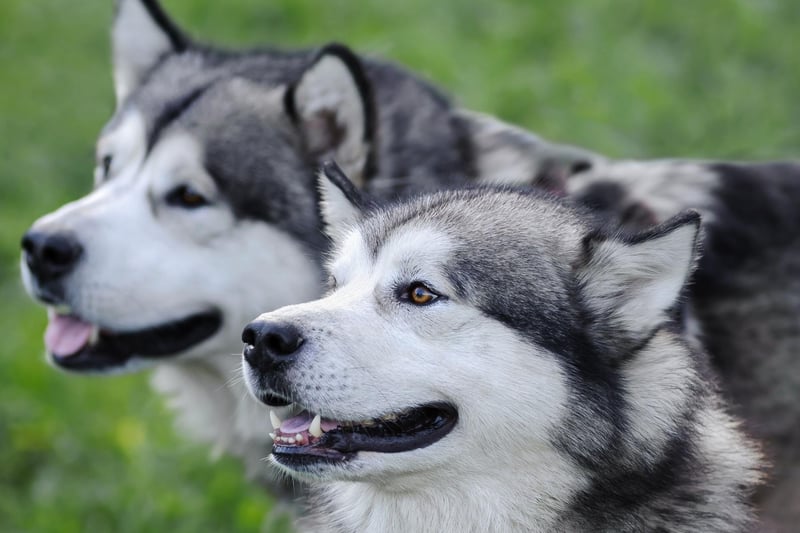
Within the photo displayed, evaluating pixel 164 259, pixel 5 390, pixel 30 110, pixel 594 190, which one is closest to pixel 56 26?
pixel 30 110

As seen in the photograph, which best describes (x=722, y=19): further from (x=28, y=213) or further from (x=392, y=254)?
(x=392, y=254)

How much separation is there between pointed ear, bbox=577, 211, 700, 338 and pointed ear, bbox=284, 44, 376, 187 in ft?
4.94

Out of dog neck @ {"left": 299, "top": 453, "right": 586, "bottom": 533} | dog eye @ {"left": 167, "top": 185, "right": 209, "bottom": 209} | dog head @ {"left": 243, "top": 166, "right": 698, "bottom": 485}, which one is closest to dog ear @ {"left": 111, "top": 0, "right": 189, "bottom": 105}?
dog eye @ {"left": 167, "top": 185, "right": 209, "bottom": 209}

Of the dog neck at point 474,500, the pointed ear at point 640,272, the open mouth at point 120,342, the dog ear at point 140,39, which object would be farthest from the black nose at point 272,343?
the dog ear at point 140,39

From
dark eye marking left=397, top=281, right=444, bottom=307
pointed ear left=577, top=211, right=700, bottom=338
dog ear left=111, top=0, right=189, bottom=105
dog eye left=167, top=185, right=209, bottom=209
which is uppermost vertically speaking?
pointed ear left=577, top=211, right=700, bottom=338

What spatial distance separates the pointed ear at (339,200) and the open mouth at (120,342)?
0.95m

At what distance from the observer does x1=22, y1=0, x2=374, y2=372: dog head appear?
439 cm

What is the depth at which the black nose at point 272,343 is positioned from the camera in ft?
9.94

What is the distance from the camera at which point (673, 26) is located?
863cm

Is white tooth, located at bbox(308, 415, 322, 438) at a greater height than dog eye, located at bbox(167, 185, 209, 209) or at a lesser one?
greater

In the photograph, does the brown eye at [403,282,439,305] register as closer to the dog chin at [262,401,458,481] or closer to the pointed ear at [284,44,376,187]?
the dog chin at [262,401,458,481]

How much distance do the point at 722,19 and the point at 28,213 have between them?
5.49 meters

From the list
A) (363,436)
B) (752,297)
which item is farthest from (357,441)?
(752,297)

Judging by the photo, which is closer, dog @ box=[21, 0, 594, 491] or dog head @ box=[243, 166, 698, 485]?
dog head @ box=[243, 166, 698, 485]
